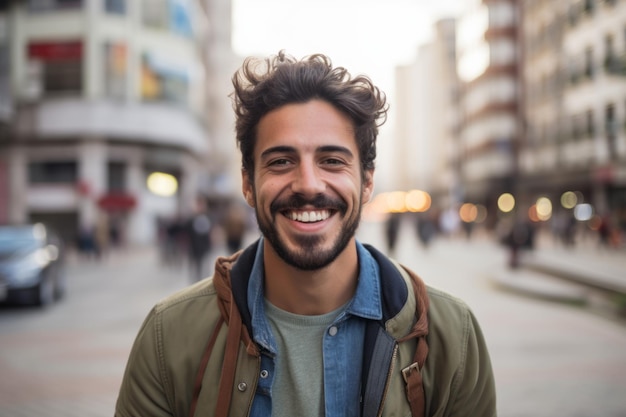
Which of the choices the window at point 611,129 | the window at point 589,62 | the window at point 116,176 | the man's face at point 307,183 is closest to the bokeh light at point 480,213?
the window at point 589,62

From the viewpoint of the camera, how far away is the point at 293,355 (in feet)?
6.72

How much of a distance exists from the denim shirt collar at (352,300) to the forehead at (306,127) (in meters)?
0.44

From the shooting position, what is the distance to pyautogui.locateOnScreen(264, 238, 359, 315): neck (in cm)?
215

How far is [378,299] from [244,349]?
1.61 feet

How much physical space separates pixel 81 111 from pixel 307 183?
34976 mm

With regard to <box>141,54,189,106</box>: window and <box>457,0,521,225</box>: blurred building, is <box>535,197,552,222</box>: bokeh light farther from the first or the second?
<box>141,54,189,106</box>: window

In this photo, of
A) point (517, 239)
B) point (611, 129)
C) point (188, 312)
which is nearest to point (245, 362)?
point (188, 312)

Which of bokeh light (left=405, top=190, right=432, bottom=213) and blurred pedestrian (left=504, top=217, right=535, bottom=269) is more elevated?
bokeh light (left=405, top=190, right=432, bottom=213)

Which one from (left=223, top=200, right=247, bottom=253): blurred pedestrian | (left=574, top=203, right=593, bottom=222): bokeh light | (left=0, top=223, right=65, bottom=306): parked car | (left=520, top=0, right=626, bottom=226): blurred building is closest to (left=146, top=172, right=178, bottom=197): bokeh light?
(left=223, top=200, right=247, bottom=253): blurred pedestrian

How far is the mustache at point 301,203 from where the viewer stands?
2.12 metres

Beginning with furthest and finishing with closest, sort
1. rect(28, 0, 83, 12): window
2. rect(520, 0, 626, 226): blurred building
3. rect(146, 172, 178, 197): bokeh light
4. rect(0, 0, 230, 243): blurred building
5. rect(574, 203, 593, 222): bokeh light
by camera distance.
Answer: rect(146, 172, 178, 197): bokeh light < rect(574, 203, 593, 222): bokeh light < rect(28, 0, 83, 12): window < rect(0, 0, 230, 243): blurred building < rect(520, 0, 626, 226): blurred building

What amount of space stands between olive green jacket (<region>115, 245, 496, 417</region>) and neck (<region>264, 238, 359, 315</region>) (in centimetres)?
12

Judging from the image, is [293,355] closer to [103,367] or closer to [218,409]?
[218,409]

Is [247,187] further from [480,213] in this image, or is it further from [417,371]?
[480,213]
